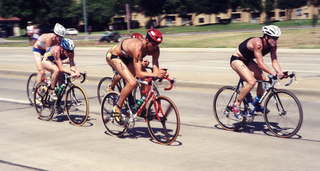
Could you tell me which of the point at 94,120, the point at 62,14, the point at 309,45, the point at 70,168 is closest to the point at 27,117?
the point at 94,120

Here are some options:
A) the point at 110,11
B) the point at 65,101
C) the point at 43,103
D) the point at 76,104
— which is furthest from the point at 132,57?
the point at 110,11

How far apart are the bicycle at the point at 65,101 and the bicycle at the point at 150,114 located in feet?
1.99

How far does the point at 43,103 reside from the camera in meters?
11.1

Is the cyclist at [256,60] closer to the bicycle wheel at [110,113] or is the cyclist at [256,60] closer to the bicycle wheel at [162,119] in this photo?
the bicycle wheel at [162,119]

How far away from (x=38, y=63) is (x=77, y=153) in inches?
190

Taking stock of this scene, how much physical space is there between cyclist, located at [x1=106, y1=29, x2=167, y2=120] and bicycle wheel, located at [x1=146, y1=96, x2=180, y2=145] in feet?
1.36

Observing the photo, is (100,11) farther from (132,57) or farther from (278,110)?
(278,110)

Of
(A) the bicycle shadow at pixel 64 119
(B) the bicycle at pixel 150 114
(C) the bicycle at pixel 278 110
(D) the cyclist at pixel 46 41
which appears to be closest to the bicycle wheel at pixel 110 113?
(B) the bicycle at pixel 150 114

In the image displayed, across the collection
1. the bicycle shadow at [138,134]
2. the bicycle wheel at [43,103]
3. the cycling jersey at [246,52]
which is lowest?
the bicycle shadow at [138,134]

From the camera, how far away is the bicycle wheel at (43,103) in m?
11.0

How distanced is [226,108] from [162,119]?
5.72ft

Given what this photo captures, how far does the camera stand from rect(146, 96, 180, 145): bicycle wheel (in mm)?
8227

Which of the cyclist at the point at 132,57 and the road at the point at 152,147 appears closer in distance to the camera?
the road at the point at 152,147

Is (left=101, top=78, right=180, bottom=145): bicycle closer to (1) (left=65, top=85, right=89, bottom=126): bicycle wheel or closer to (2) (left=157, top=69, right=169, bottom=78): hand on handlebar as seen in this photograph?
(2) (left=157, top=69, right=169, bottom=78): hand on handlebar
